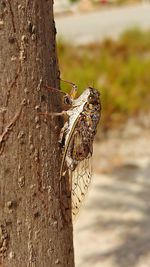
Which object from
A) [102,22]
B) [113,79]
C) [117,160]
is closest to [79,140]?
[117,160]

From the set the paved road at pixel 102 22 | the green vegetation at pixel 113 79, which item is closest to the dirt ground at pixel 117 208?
the green vegetation at pixel 113 79

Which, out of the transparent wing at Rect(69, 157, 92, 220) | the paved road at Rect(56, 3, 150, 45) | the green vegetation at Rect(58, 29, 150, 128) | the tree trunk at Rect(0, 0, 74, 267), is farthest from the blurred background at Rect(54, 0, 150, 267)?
the paved road at Rect(56, 3, 150, 45)

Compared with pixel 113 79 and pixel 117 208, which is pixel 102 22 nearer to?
pixel 113 79

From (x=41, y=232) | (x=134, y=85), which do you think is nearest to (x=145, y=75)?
(x=134, y=85)

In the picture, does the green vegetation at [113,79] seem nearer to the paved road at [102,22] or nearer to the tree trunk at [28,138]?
the tree trunk at [28,138]

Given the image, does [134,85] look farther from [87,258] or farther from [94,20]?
[94,20]
